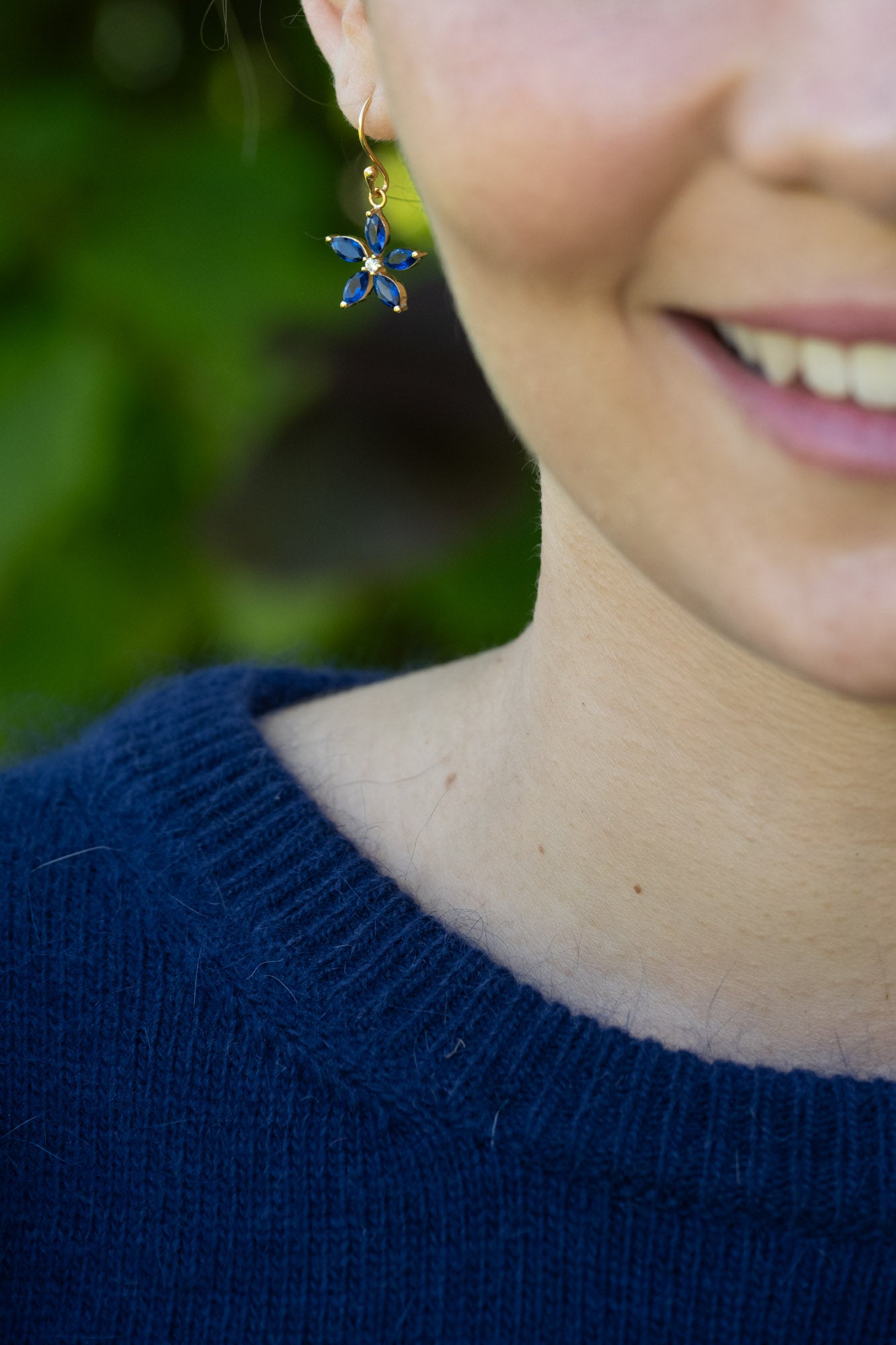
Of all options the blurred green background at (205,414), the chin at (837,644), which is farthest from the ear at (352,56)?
the blurred green background at (205,414)

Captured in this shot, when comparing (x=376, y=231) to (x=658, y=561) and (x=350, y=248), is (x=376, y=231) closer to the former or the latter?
(x=350, y=248)

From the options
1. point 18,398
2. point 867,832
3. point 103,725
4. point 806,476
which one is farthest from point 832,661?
point 18,398

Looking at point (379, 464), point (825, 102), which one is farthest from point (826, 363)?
point (379, 464)

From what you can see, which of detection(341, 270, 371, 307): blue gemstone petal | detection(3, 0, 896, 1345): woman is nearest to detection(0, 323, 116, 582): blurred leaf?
detection(3, 0, 896, 1345): woman

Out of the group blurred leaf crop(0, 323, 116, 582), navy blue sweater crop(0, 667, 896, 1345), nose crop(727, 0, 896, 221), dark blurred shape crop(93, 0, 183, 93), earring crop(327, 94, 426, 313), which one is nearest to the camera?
nose crop(727, 0, 896, 221)

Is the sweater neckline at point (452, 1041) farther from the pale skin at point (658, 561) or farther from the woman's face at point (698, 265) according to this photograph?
the woman's face at point (698, 265)

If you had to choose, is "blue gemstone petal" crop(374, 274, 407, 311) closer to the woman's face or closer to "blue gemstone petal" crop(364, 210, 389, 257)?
"blue gemstone petal" crop(364, 210, 389, 257)

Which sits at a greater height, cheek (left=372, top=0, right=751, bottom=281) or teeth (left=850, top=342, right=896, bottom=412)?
cheek (left=372, top=0, right=751, bottom=281)
